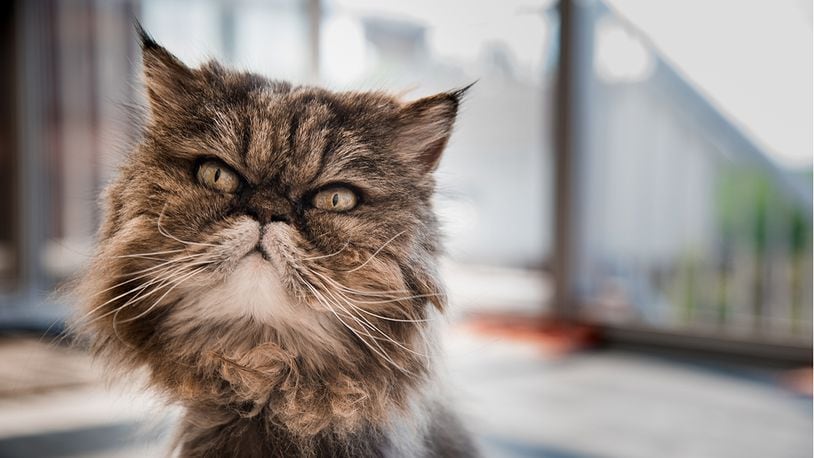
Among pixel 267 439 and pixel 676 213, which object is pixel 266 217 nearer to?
pixel 267 439

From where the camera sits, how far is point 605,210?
3682 millimetres

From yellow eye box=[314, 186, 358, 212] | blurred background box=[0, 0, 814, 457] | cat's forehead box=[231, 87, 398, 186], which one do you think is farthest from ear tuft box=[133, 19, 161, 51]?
blurred background box=[0, 0, 814, 457]

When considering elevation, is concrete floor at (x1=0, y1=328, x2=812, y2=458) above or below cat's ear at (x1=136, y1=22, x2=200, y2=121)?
below

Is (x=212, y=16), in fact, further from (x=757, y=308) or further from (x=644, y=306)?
(x=757, y=308)

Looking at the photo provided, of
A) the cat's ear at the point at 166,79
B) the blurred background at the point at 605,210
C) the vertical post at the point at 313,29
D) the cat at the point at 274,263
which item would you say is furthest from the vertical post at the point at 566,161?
the cat's ear at the point at 166,79

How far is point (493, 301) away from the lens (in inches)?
157

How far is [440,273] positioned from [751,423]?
171cm

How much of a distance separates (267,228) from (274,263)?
3 cm

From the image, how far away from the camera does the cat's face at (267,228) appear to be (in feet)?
2.23

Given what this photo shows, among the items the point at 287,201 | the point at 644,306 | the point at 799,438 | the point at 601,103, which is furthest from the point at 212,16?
the point at 287,201

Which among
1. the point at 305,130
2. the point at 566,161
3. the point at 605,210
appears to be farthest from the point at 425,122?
the point at 605,210

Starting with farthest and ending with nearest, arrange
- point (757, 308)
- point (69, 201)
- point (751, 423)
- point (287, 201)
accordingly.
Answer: point (69, 201) → point (757, 308) → point (751, 423) → point (287, 201)

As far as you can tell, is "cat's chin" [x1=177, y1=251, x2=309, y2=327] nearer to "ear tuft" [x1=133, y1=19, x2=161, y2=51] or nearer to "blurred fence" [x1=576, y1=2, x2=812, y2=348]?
"ear tuft" [x1=133, y1=19, x2=161, y2=51]

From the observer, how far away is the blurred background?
2355 millimetres
